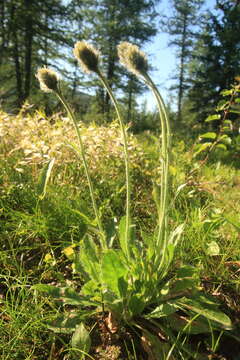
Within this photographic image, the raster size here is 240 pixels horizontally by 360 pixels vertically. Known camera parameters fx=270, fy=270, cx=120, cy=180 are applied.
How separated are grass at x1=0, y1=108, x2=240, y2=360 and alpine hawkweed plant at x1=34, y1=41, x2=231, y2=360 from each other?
67mm

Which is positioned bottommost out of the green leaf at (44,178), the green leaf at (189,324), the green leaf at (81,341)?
the green leaf at (81,341)

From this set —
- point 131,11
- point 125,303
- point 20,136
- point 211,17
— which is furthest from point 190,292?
point 131,11

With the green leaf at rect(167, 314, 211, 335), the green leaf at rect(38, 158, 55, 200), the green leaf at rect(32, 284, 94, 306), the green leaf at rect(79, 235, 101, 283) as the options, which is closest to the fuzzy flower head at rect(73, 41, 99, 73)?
the green leaf at rect(38, 158, 55, 200)

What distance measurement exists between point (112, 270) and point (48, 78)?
64cm

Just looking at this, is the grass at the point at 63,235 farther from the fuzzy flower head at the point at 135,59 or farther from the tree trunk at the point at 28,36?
the tree trunk at the point at 28,36

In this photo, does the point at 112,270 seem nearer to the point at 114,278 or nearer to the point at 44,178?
the point at 114,278

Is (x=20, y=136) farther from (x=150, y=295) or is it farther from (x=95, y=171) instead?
(x=150, y=295)

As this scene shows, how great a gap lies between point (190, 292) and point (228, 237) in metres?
0.57

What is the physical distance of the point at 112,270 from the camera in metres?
0.85

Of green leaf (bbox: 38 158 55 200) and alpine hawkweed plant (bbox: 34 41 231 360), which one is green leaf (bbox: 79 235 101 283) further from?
green leaf (bbox: 38 158 55 200)

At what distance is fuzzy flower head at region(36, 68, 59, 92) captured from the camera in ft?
2.77

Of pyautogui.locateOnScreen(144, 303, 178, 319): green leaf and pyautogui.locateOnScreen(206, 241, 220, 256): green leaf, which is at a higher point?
pyautogui.locateOnScreen(206, 241, 220, 256): green leaf

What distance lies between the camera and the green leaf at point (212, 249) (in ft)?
3.81

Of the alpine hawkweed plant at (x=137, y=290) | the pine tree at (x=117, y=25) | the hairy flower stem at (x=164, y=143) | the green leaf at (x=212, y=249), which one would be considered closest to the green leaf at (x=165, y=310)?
the alpine hawkweed plant at (x=137, y=290)
